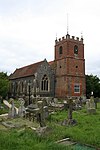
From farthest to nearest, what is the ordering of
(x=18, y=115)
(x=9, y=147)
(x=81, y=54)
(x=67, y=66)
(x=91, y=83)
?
1. (x=91, y=83)
2. (x=81, y=54)
3. (x=67, y=66)
4. (x=18, y=115)
5. (x=9, y=147)

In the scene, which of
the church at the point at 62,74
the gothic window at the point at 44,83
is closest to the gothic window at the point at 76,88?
the church at the point at 62,74

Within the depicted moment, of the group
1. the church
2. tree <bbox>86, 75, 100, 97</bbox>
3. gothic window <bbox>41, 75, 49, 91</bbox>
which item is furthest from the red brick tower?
tree <bbox>86, 75, 100, 97</bbox>

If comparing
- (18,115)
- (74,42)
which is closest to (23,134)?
(18,115)

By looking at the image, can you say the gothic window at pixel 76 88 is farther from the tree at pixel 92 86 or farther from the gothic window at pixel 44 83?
the tree at pixel 92 86

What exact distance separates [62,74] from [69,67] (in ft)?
6.38

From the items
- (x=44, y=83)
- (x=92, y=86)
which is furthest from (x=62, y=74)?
(x=92, y=86)

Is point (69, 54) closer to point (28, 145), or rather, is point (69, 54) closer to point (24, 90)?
point (24, 90)

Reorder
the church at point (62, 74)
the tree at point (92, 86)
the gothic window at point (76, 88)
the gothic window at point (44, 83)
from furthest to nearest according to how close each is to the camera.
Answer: the tree at point (92, 86) < the gothic window at point (76, 88) < the gothic window at point (44, 83) < the church at point (62, 74)

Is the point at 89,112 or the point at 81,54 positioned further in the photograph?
the point at 81,54

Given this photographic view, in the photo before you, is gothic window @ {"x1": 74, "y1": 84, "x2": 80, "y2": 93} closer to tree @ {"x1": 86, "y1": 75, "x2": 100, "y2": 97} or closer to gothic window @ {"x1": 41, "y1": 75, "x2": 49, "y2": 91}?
gothic window @ {"x1": 41, "y1": 75, "x2": 49, "y2": 91}

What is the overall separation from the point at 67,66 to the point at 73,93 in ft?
17.8

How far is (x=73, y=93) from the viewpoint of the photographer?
130 feet

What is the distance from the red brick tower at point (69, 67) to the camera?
39.0 m

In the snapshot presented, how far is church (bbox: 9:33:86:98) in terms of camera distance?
127 ft
